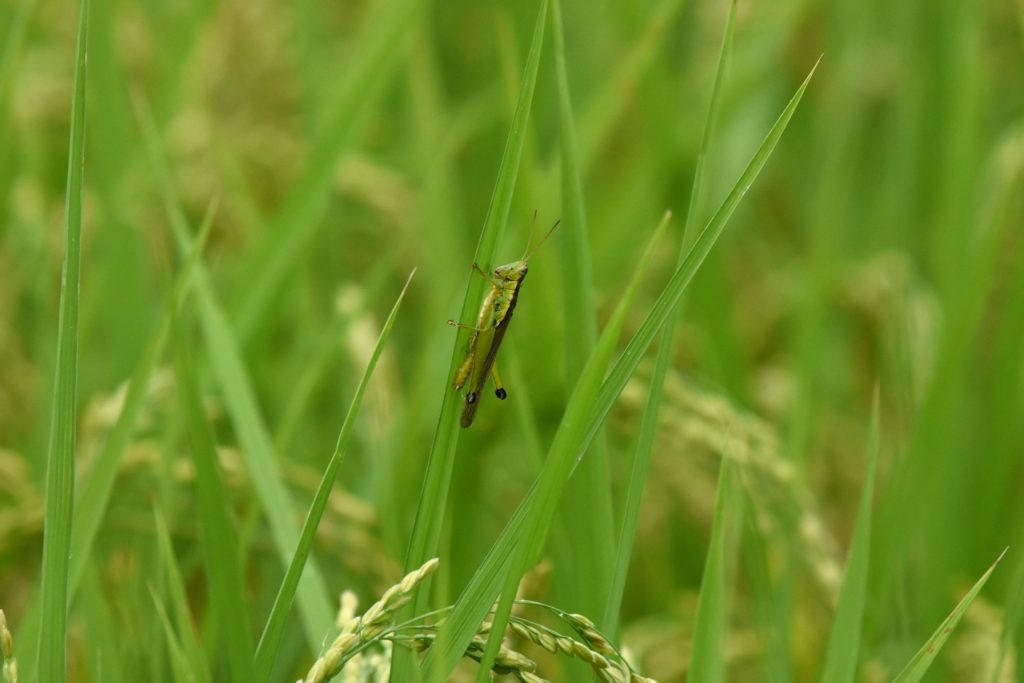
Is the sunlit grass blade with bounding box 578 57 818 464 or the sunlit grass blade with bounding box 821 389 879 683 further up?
the sunlit grass blade with bounding box 578 57 818 464

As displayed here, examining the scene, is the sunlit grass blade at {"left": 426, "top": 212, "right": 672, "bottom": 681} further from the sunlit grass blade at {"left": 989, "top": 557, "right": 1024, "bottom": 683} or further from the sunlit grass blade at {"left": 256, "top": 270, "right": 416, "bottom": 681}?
the sunlit grass blade at {"left": 989, "top": 557, "right": 1024, "bottom": 683}

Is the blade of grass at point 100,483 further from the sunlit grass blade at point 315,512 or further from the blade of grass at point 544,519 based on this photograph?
the blade of grass at point 544,519

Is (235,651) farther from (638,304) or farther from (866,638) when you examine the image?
(638,304)

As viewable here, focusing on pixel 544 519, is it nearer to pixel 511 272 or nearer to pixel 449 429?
pixel 449 429

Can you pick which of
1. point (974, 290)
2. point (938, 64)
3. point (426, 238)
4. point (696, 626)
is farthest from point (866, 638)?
point (938, 64)

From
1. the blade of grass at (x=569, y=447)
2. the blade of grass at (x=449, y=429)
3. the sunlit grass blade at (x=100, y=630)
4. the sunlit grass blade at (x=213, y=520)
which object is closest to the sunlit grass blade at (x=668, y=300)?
the blade of grass at (x=569, y=447)

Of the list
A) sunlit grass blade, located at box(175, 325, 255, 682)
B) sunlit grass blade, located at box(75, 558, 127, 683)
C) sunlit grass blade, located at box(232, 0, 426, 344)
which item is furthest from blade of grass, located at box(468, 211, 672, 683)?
sunlit grass blade, located at box(232, 0, 426, 344)
